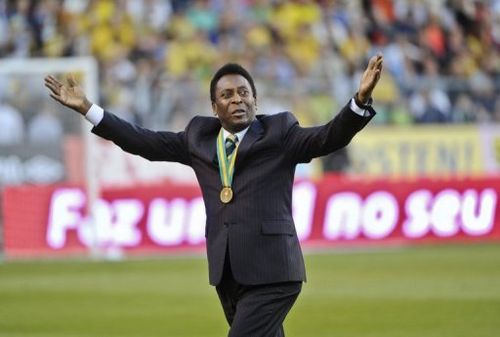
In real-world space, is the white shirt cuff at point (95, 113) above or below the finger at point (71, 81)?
below

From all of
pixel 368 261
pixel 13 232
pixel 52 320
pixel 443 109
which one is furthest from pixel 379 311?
pixel 443 109

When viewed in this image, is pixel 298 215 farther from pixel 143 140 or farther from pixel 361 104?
pixel 361 104

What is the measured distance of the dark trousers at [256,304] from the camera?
702 centimetres

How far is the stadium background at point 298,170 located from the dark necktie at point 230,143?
613cm

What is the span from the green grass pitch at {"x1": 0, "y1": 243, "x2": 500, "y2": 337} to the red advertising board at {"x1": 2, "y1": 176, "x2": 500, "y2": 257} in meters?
0.84

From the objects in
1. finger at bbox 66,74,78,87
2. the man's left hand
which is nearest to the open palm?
the man's left hand

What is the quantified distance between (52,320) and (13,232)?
768 centimetres

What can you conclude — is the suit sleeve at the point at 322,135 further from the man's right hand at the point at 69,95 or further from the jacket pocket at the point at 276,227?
the man's right hand at the point at 69,95

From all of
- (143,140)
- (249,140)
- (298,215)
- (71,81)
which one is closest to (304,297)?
(298,215)

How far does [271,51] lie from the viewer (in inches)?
978

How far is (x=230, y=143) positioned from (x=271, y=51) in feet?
58.0

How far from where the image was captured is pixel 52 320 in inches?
517

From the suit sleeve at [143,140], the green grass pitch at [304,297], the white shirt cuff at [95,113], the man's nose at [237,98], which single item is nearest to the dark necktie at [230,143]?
the man's nose at [237,98]

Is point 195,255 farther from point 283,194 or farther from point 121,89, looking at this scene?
point 283,194
